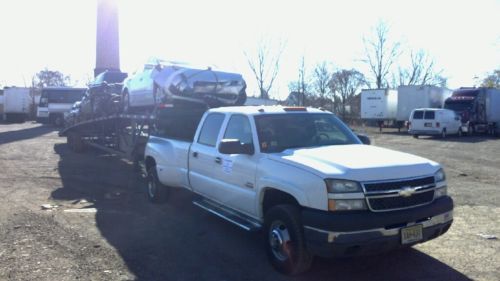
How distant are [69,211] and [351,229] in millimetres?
5488

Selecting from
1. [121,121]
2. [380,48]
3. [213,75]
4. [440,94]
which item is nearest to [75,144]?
[121,121]

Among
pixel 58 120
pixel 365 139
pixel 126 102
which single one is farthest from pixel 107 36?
pixel 365 139

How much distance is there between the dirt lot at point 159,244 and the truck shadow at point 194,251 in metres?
0.01

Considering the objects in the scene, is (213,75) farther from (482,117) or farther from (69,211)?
(482,117)

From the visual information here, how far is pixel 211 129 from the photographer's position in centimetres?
689

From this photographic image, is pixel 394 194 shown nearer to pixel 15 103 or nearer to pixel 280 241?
pixel 280 241

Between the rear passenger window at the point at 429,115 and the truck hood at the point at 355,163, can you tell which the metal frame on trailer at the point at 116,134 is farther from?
the rear passenger window at the point at 429,115

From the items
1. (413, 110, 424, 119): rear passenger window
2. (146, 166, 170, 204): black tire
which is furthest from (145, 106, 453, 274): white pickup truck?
(413, 110, 424, 119): rear passenger window

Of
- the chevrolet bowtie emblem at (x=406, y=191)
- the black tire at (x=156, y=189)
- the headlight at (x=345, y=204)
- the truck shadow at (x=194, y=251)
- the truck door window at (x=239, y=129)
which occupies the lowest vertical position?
the truck shadow at (x=194, y=251)

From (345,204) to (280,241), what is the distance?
2.97 feet

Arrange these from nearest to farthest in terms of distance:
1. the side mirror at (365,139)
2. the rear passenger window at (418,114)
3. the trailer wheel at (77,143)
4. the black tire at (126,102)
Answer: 1. the side mirror at (365,139)
2. the black tire at (126,102)
3. the trailer wheel at (77,143)
4. the rear passenger window at (418,114)

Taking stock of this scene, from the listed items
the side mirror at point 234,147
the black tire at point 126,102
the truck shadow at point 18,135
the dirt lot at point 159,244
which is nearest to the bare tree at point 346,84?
the truck shadow at point 18,135

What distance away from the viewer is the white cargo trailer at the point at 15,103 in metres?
43.2

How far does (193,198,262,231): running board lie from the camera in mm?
5559
